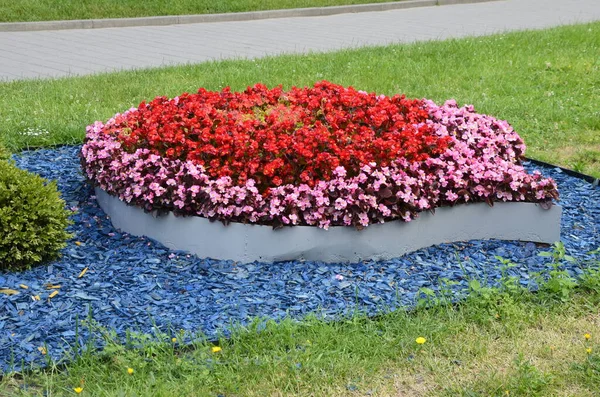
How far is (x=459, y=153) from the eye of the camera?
5.05m

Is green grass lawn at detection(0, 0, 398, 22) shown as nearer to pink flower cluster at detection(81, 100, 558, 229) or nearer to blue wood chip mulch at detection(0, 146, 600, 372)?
pink flower cluster at detection(81, 100, 558, 229)

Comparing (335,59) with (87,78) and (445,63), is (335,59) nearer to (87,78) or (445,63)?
(445,63)

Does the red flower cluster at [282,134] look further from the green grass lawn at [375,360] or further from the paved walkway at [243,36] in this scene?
the paved walkway at [243,36]

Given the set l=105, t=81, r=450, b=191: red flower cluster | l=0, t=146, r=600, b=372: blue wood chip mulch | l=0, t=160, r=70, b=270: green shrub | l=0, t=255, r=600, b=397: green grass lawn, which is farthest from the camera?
l=105, t=81, r=450, b=191: red flower cluster

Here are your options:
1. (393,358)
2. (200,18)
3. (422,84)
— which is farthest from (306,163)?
(200,18)

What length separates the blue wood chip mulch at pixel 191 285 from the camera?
3.94m

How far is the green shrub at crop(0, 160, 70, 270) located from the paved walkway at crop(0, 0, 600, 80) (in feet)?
18.5

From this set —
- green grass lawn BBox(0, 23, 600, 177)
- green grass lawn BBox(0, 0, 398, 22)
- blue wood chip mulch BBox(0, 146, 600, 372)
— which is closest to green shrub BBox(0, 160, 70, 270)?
blue wood chip mulch BBox(0, 146, 600, 372)

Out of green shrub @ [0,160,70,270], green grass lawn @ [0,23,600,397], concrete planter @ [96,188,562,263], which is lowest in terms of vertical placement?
green grass lawn @ [0,23,600,397]

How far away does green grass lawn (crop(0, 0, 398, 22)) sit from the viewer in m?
14.0

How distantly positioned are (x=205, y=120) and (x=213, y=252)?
933 millimetres

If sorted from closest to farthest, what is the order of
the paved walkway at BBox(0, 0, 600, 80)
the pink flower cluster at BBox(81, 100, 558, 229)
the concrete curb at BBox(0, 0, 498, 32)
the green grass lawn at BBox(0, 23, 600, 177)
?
1. the pink flower cluster at BBox(81, 100, 558, 229)
2. the green grass lawn at BBox(0, 23, 600, 177)
3. the paved walkway at BBox(0, 0, 600, 80)
4. the concrete curb at BBox(0, 0, 498, 32)

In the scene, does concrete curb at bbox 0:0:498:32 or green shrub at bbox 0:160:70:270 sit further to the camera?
concrete curb at bbox 0:0:498:32

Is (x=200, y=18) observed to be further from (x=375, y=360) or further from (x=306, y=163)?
(x=375, y=360)
